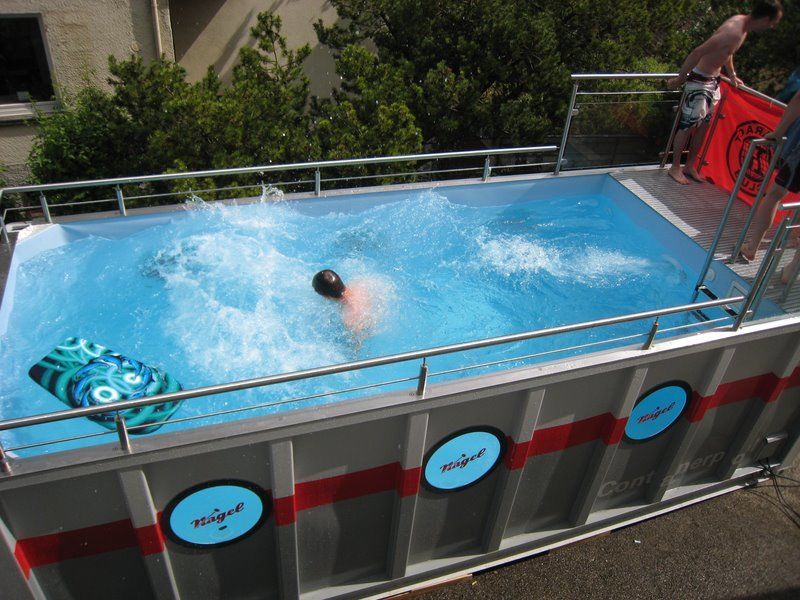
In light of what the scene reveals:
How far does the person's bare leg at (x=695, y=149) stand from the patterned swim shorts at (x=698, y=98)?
0.09m

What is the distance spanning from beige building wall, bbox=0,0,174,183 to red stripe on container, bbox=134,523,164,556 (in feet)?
26.1

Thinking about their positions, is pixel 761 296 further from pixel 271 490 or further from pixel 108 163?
pixel 108 163

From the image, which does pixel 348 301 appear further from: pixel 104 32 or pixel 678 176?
pixel 104 32

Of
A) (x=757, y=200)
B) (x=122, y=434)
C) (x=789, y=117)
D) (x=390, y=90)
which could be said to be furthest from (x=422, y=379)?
(x=390, y=90)

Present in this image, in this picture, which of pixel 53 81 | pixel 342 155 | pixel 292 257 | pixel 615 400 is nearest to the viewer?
pixel 615 400

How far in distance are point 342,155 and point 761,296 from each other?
504 centimetres

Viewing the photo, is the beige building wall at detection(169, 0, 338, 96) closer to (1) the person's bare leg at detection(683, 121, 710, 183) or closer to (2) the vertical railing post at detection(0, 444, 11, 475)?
(1) the person's bare leg at detection(683, 121, 710, 183)

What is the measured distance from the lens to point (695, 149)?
6344 mm

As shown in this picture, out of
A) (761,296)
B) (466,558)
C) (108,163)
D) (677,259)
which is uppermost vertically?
(761,296)

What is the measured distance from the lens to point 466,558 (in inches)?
163

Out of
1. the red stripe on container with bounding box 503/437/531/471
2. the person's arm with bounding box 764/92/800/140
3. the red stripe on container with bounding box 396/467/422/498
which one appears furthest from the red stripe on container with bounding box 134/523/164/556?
the person's arm with bounding box 764/92/800/140

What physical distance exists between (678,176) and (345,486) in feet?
15.8

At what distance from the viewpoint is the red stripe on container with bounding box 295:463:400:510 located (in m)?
3.38

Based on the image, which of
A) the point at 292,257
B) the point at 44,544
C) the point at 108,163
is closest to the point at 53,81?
the point at 108,163
